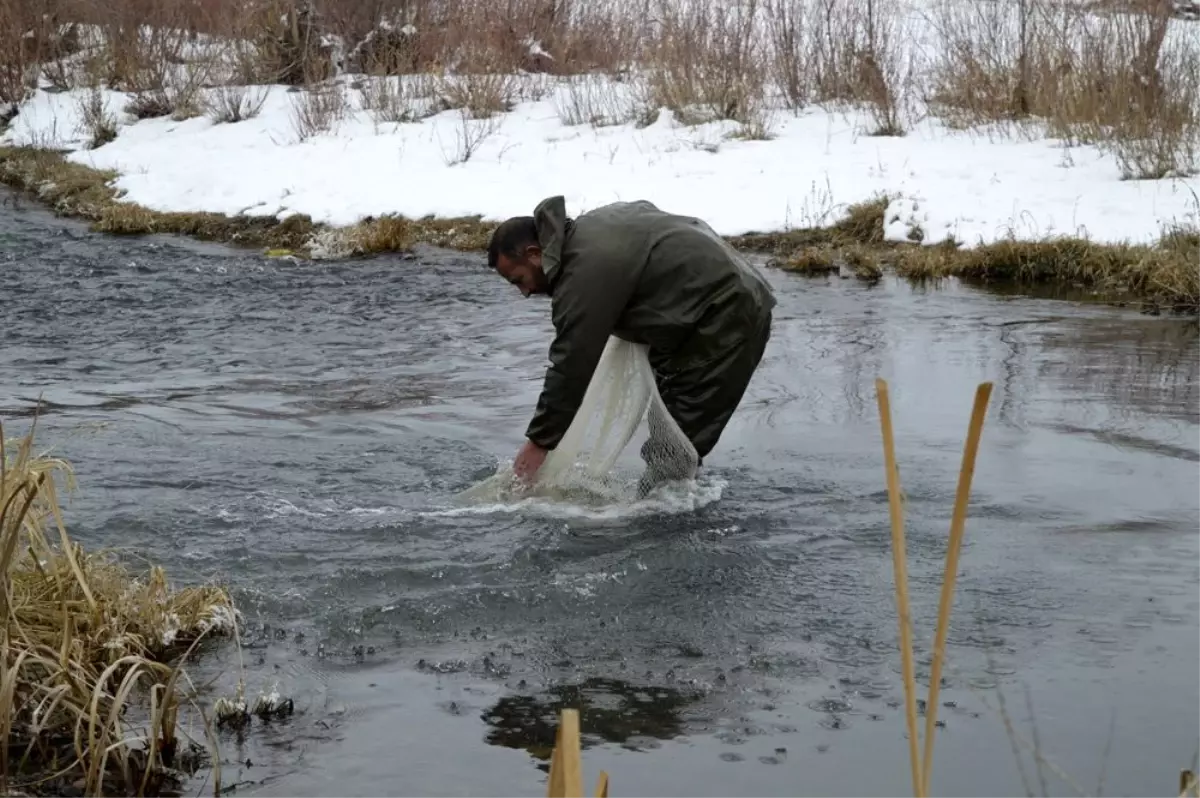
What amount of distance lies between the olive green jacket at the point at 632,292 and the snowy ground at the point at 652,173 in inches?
251

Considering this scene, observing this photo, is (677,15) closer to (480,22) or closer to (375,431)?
(480,22)

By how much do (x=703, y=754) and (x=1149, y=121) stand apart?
10469 mm

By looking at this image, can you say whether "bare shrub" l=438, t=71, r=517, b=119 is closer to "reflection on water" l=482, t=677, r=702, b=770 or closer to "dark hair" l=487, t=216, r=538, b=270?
"dark hair" l=487, t=216, r=538, b=270

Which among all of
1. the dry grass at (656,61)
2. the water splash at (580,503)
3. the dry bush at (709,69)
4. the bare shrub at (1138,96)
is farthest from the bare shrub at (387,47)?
the water splash at (580,503)

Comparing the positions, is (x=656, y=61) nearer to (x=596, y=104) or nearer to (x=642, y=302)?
(x=596, y=104)

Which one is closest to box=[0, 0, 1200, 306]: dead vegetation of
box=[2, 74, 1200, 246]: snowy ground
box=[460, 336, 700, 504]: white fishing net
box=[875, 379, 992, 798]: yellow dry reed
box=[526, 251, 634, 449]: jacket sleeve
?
box=[2, 74, 1200, 246]: snowy ground

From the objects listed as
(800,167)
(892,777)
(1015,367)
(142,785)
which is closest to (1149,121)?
(800,167)

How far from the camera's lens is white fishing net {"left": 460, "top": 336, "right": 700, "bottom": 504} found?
5875 millimetres

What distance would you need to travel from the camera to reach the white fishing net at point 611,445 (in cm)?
588

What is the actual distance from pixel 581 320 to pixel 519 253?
14.1 inches

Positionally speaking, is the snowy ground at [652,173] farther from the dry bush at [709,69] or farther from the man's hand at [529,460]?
the man's hand at [529,460]

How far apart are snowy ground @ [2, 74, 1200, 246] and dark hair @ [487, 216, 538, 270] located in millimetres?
7128

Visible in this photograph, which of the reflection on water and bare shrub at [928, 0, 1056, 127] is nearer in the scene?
the reflection on water

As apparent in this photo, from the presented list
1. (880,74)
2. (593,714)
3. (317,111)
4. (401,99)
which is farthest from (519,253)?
(401,99)
